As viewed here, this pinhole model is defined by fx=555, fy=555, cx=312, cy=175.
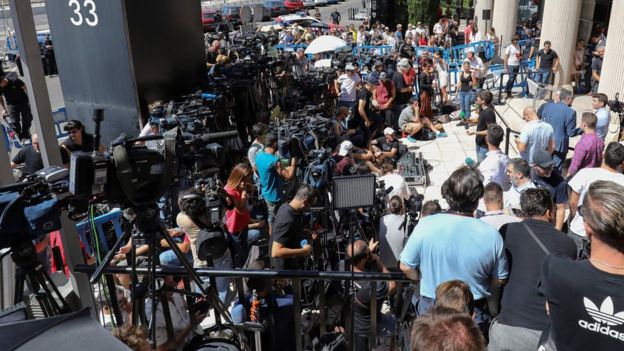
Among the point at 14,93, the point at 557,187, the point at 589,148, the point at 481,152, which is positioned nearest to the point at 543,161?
the point at 557,187

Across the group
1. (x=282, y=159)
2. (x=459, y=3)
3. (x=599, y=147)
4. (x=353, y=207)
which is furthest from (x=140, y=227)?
(x=459, y=3)

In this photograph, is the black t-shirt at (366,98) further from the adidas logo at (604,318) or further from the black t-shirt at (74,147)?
the adidas logo at (604,318)

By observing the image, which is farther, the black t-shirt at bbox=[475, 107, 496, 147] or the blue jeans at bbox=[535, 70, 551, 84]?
the blue jeans at bbox=[535, 70, 551, 84]

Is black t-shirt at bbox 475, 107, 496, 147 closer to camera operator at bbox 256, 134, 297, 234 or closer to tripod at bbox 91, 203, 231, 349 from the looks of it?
camera operator at bbox 256, 134, 297, 234

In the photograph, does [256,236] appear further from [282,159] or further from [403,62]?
[403,62]

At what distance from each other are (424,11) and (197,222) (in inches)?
963

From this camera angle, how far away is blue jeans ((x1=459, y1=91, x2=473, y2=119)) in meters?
12.8

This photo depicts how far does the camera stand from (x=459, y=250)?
10.6 ft

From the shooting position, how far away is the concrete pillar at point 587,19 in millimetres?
17750

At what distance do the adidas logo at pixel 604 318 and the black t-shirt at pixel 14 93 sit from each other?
1159cm

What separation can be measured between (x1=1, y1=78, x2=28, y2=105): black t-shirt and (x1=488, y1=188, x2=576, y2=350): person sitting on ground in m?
11.0

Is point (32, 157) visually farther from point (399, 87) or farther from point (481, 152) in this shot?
point (399, 87)

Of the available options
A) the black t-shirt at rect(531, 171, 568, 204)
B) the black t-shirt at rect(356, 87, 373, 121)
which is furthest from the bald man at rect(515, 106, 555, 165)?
the black t-shirt at rect(356, 87, 373, 121)

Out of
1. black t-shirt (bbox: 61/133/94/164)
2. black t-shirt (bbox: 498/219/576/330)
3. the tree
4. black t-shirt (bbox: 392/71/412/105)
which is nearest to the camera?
black t-shirt (bbox: 498/219/576/330)
